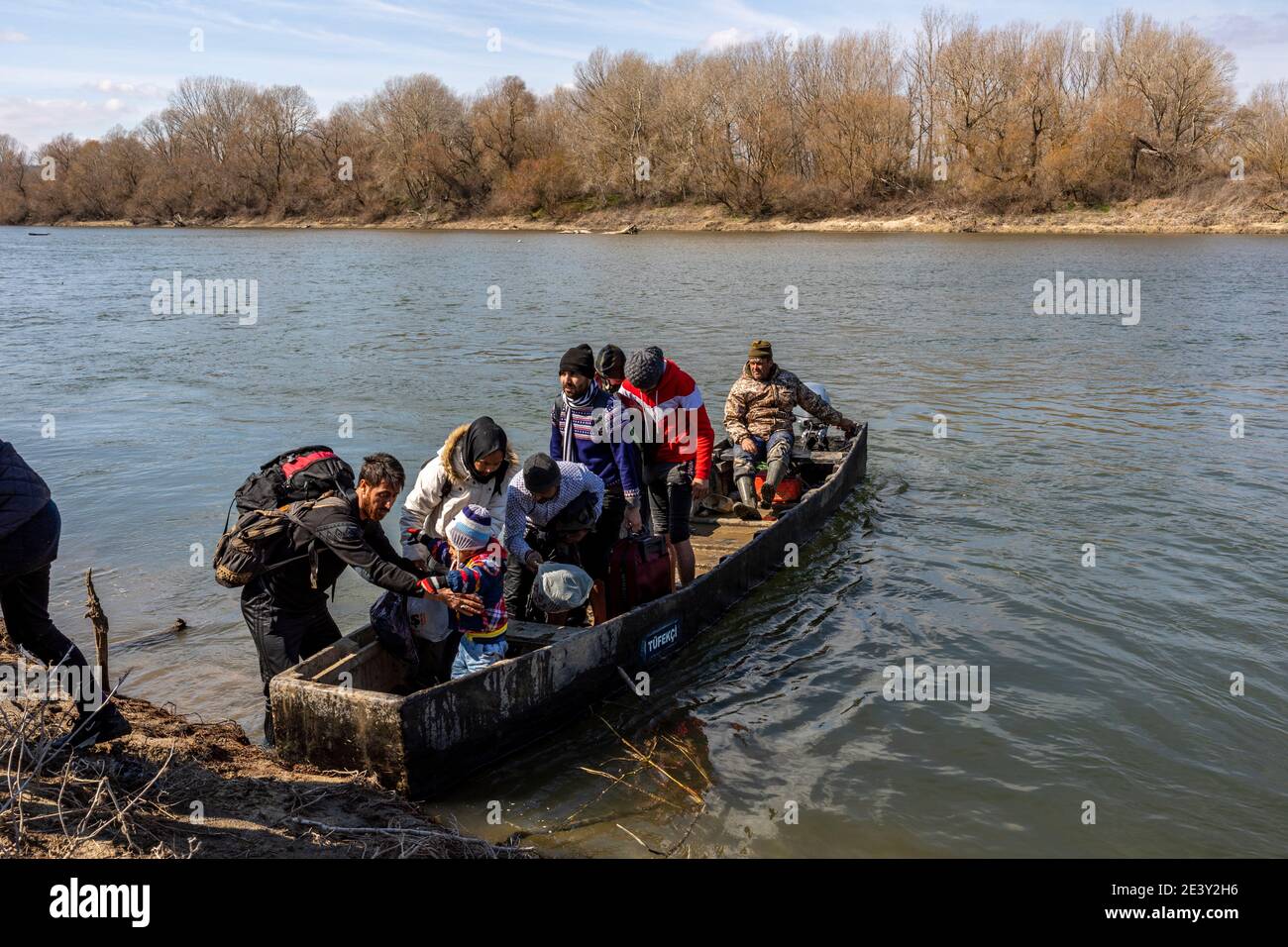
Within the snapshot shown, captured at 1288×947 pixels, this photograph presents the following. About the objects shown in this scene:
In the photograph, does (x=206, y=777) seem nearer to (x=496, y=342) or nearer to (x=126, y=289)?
(x=496, y=342)

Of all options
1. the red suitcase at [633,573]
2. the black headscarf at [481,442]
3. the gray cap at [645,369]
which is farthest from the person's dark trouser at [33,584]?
the gray cap at [645,369]

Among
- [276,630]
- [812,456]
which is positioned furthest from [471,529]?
[812,456]

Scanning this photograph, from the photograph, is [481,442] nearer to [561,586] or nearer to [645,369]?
[561,586]

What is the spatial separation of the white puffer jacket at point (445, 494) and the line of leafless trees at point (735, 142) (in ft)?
198

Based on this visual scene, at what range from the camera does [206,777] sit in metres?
5.24

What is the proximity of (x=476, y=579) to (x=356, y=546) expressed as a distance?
740 mm

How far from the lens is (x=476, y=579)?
571cm

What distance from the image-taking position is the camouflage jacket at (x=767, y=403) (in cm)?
1054

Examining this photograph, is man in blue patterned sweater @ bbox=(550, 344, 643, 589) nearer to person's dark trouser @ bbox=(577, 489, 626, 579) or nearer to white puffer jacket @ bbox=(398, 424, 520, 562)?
person's dark trouser @ bbox=(577, 489, 626, 579)

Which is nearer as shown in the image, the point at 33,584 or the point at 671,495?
the point at 33,584

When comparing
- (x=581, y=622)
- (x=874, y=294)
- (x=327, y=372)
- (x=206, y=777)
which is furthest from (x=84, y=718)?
(x=874, y=294)

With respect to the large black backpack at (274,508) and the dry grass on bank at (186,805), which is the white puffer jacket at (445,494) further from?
the dry grass on bank at (186,805)

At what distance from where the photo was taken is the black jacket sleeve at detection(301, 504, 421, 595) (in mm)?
5270
